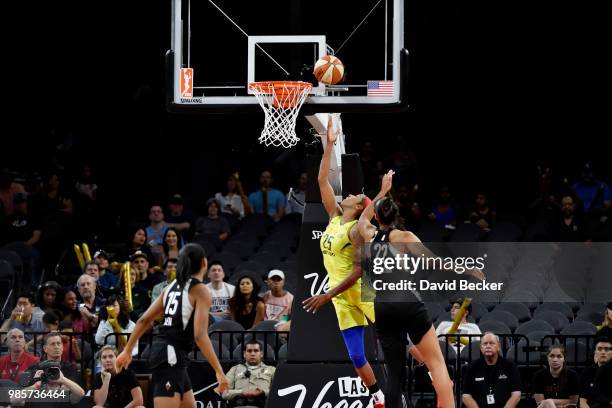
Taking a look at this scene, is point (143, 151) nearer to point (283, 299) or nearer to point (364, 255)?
point (283, 299)

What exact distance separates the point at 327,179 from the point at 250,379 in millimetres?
2719

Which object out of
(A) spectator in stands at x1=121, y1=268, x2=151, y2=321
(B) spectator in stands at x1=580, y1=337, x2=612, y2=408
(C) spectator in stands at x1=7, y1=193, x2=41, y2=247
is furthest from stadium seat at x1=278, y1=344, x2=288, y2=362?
(C) spectator in stands at x1=7, y1=193, x2=41, y2=247

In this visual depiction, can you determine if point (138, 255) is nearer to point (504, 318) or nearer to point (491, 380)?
point (504, 318)

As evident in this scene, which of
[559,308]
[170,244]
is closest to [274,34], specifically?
[170,244]

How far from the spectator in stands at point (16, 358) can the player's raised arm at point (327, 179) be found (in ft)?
13.2

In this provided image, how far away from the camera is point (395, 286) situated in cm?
1073

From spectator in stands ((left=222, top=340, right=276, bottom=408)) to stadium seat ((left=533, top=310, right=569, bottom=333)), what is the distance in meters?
3.71

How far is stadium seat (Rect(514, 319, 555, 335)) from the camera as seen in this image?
15203 millimetres

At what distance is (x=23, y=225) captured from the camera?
19.0 metres

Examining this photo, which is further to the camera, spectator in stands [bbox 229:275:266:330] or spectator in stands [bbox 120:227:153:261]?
spectator in stands [bbox 120:227:153:261]

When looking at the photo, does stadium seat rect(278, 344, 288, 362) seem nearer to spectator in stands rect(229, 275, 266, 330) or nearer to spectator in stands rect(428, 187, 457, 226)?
spectator in stands rect(229, 275, 266, 330)

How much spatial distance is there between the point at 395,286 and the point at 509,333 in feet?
14.8

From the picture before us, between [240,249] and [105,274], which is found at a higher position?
[240,249]

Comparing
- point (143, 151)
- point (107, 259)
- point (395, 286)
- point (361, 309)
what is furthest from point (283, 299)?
point (143, 151)
